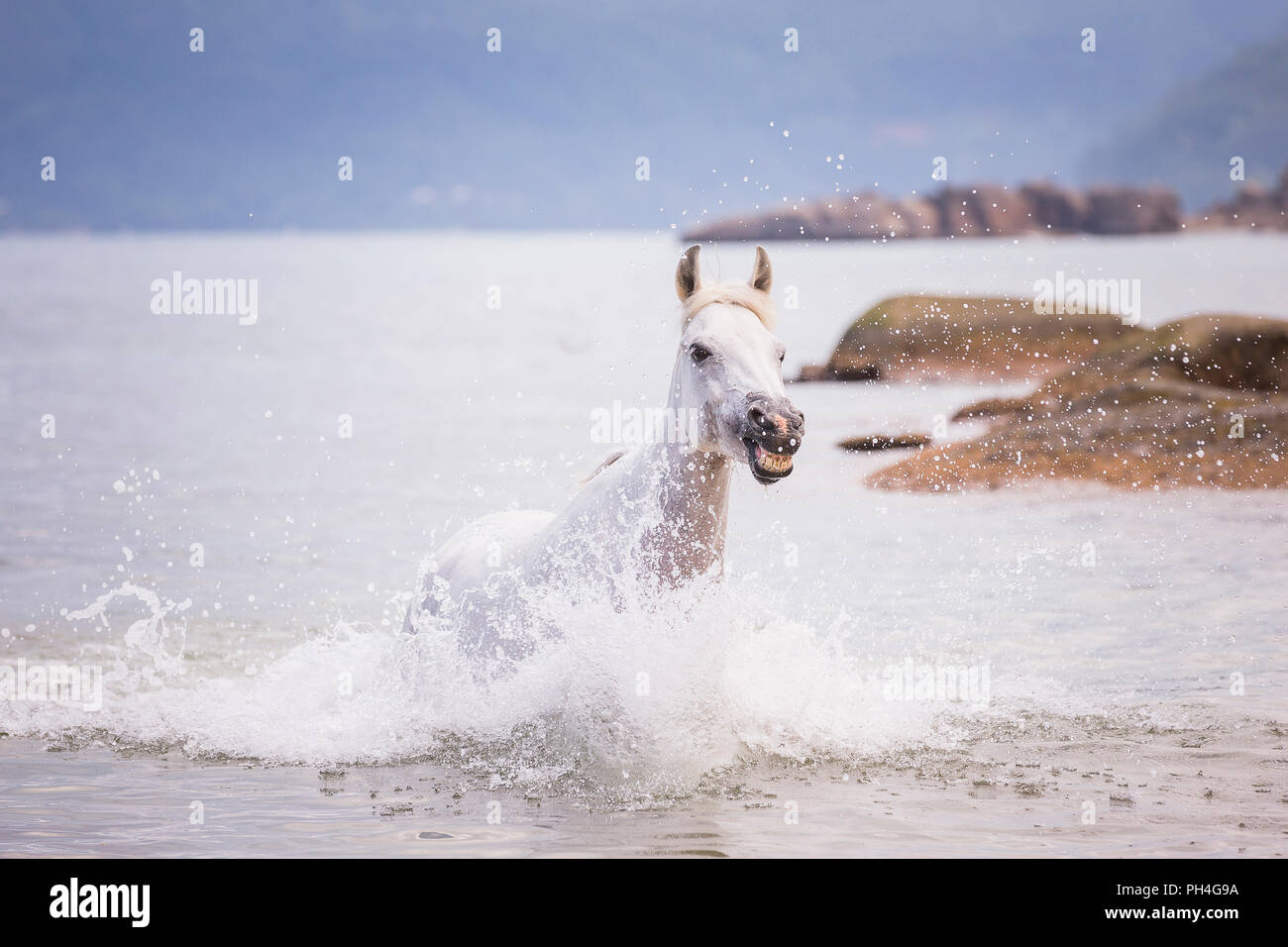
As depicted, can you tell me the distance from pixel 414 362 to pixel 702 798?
39.9 meters

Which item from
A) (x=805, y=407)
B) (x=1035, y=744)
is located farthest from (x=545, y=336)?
(x=1035, y=744)

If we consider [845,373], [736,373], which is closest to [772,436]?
[736,373]

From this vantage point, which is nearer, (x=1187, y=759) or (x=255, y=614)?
(x=1187, y=759)

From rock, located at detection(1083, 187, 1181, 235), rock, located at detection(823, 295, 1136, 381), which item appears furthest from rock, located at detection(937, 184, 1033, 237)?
rock, located at detection(823, 295, 1136, 381)

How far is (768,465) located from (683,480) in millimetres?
822

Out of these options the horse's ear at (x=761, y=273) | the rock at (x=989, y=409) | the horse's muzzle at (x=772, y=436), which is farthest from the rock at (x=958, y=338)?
the horse's muzzle at (x=772, y=436)

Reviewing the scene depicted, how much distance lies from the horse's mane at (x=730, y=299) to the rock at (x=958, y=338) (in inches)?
946

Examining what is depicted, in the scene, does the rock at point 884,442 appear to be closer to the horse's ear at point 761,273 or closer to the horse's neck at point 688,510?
the horse's ear at point 761,273

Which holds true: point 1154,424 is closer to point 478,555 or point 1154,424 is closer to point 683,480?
point 478,555

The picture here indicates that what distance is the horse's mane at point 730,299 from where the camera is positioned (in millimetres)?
7074

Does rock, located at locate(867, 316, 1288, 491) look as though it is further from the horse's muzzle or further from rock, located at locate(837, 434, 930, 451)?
the horse's muzzle

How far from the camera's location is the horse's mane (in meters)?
7.07

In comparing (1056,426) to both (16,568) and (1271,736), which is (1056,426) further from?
(16,568)

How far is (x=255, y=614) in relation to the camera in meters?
13.2
